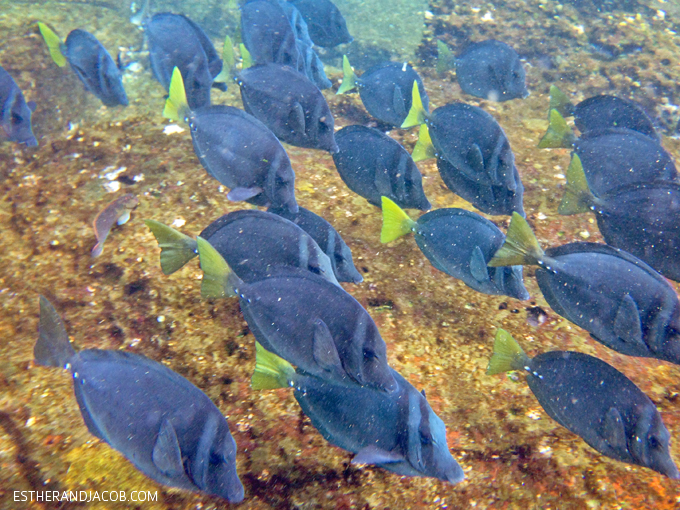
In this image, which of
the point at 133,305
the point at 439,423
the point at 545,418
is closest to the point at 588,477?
the point at 545,418

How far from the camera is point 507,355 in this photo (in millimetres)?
2404

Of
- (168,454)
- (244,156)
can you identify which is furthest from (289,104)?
(168,454)

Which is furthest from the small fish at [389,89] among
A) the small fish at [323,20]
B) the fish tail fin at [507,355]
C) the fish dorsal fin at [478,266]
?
the fish tail fin at [507,355]

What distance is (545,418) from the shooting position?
2588 millimetres

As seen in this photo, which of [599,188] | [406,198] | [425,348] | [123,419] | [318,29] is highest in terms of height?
[318,29]

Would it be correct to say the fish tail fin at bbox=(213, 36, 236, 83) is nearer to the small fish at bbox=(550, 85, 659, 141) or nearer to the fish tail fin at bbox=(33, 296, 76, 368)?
the fish tail fin at bbox=(33, 296, 76, 368)

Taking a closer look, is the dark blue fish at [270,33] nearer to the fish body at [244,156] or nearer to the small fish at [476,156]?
the fish body at [244,156]

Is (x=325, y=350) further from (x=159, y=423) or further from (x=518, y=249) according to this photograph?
(x=518, y=249)

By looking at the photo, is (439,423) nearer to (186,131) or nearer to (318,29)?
(186,131)

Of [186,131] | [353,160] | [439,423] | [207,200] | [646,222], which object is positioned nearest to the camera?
[439,423]

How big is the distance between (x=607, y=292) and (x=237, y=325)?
2582 millimetres

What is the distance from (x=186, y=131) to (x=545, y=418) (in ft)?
16.2

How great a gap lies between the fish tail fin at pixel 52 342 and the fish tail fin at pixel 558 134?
4192mm

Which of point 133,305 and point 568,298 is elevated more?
point 568,298
